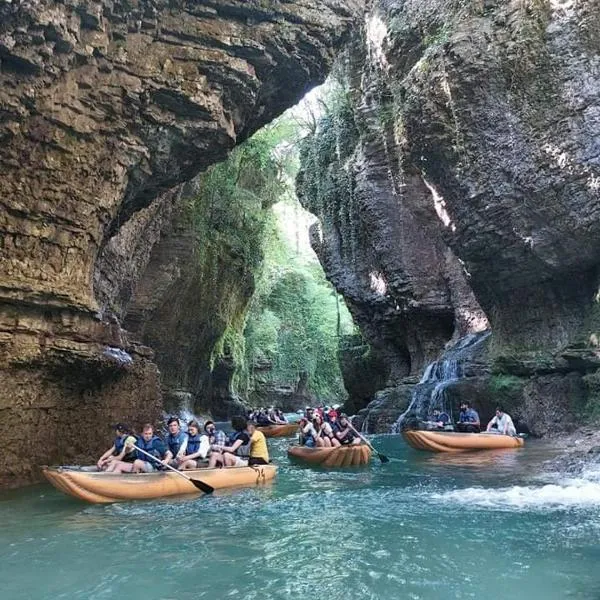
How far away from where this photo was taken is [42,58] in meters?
8.15

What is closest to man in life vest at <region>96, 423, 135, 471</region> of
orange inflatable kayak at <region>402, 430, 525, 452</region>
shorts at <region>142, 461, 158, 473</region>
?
shorts at <region>142, 461, 158, 473</region>

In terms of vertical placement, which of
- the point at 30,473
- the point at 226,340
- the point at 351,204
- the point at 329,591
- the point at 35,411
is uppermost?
the point at 351,204

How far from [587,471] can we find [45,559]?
7.45 metres

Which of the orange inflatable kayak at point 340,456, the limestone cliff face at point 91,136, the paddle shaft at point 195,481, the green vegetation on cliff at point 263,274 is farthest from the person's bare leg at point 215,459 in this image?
the green vegetation on cliff at point 263,274

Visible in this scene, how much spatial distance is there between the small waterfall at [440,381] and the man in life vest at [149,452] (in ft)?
32.1

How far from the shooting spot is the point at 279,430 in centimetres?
2195

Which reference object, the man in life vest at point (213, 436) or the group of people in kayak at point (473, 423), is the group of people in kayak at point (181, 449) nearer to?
the man in life vest at point (213, 436)

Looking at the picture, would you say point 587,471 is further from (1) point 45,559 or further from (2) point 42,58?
(2) point 42,58

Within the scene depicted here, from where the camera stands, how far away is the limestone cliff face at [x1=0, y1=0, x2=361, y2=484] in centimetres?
843

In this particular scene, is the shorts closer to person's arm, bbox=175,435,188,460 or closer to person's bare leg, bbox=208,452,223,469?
person's arm, bbox=175,435,188,460

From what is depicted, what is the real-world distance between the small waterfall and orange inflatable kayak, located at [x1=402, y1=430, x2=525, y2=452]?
3.47 meters

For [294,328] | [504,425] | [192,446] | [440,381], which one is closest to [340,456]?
[192,446]

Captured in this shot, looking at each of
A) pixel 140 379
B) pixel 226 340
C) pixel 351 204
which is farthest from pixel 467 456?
pixel 226 340

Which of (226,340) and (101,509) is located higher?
(226,340)
